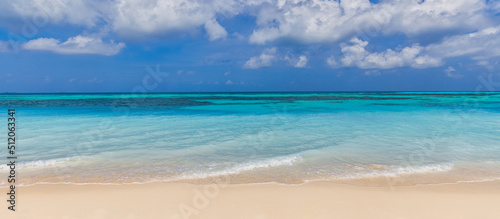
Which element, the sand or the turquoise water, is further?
the turquoise water

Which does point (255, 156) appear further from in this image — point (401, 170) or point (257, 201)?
point (401, 170)

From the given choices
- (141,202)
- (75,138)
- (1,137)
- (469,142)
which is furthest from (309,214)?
(1,137)

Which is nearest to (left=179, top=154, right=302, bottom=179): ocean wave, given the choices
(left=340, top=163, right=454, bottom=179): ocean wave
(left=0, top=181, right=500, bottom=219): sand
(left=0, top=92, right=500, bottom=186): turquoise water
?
(left=0, top=92, right=500, bottom=186): turquoise water

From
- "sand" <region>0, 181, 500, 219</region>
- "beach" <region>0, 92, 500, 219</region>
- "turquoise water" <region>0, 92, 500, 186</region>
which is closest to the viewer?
"sand" <region>0, 181, 500, 219</region>

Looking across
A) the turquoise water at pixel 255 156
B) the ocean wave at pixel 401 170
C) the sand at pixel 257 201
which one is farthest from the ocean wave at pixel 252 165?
the ocean wave at pixel 401 170

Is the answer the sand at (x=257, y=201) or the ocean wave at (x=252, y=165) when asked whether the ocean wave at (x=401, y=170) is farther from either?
the ocean wave at (x=252, y=165)

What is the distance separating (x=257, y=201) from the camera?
15.5ft

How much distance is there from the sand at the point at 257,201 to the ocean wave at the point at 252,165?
61 centimetres

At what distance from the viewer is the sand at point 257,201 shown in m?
4.29

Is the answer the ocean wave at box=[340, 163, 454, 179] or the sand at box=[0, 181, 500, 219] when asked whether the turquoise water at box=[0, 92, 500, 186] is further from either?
the sand at box=[0, 181, 500, 219]

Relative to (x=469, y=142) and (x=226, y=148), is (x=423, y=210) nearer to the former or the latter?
(x=226, y=148)

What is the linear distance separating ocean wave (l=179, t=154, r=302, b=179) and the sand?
61 cm

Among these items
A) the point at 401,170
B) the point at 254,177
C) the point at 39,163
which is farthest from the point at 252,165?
the point at 39,163

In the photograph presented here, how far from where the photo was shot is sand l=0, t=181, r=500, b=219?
14.1 ft
